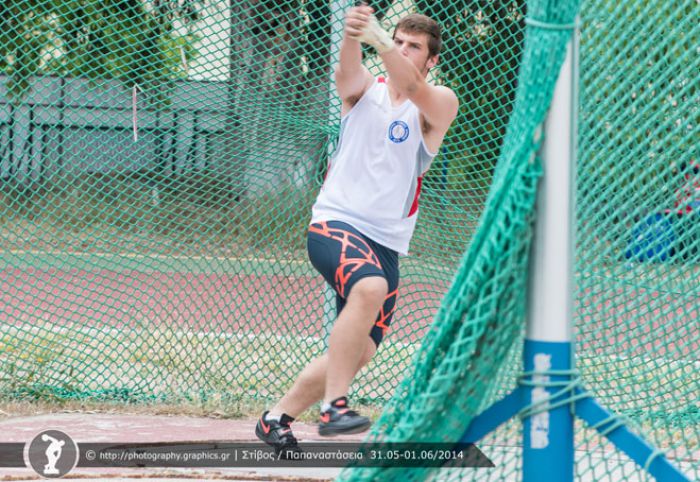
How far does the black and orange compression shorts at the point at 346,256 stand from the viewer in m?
3.54

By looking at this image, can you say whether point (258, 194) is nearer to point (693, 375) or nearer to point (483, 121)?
point (483, 121)

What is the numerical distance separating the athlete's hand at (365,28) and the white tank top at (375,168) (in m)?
0.53

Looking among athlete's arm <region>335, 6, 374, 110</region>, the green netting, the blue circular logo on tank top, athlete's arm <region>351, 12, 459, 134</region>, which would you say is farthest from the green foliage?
athlete's arm <region>351, 12, 459, 134</region>

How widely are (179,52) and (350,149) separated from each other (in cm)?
234

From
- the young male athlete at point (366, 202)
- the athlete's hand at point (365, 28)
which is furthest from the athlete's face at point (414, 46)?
the athlete's hand at point (365, 28)

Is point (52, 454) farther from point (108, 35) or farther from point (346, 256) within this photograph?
point (108, 35)

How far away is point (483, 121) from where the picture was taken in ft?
17.6

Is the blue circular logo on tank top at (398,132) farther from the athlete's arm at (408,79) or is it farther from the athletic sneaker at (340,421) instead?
the athletic sneaker at (340,421)

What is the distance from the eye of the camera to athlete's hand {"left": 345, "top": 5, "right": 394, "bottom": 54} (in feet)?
10.5

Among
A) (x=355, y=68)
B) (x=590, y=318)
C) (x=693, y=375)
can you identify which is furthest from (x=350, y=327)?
(x=693, y=375)

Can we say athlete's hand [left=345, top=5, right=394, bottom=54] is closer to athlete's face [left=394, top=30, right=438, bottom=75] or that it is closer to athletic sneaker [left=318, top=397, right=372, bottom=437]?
athlete's face [left=394, top=30, right=438, bottom=75]

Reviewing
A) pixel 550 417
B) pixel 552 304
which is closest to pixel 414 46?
pixel 552 304

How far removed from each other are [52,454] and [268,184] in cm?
212

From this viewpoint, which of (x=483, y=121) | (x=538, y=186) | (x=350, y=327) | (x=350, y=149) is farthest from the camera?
(x=483, y=121)
